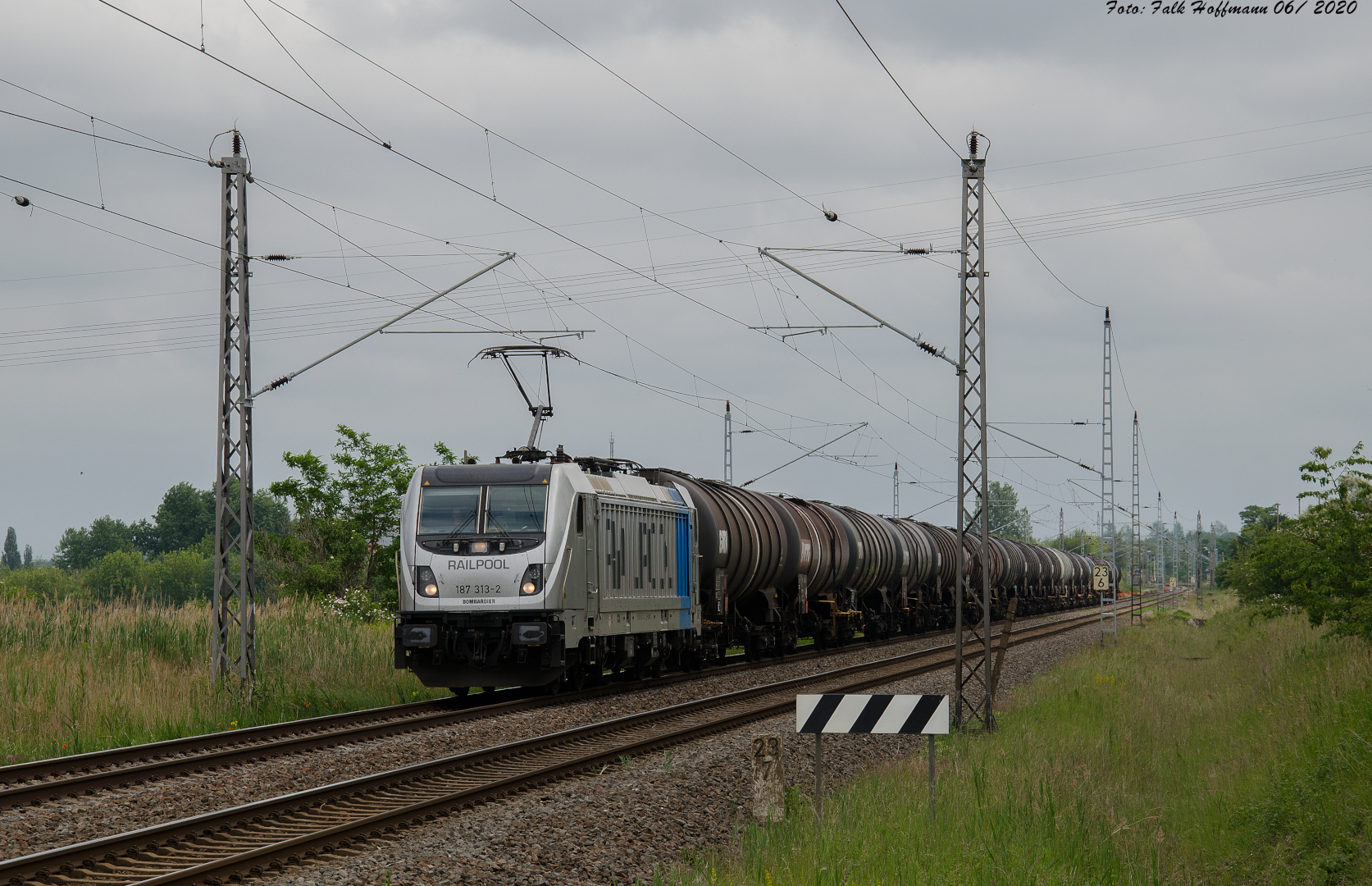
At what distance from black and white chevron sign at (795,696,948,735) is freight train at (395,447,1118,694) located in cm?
602

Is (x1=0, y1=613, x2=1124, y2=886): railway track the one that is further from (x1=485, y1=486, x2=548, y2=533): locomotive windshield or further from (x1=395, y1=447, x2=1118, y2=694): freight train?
(x1=485, y1=486, x2=548, y2=533): locomotive windshield

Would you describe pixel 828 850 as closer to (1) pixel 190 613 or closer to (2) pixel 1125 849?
(2) pixel 1125 849

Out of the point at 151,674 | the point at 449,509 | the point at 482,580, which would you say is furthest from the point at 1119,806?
the point at 151,674

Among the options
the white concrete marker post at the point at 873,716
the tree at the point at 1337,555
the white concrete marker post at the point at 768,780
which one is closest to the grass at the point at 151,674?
the white concrete marker post at the point at 768,780

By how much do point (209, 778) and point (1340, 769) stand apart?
9.92 meters

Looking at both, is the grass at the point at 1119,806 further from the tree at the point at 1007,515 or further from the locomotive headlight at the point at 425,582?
the tree at the point at 1007,515

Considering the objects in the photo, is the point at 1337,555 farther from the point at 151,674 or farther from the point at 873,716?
the point at 151,674

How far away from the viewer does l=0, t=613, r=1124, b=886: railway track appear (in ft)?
26.8

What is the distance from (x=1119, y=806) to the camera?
418 inches

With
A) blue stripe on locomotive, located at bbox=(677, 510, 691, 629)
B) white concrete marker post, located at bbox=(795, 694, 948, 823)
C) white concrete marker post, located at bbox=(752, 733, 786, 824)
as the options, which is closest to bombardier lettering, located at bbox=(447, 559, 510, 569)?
blue stripe on locomotive, located at bbox=(677, 510, 691, 629)

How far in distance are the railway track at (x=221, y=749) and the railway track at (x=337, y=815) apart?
2003mm

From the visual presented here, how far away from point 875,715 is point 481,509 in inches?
378

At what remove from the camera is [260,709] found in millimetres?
16672

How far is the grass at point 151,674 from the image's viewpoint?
47.6 ft
